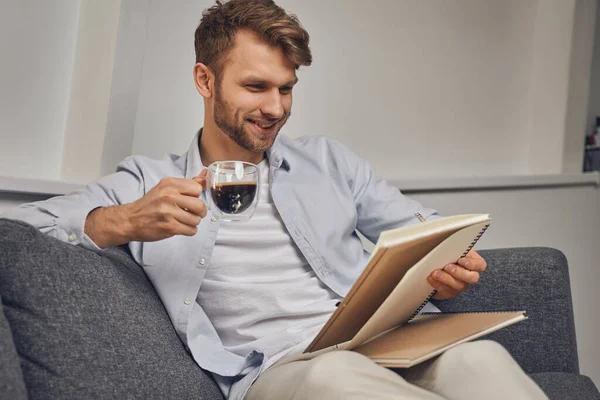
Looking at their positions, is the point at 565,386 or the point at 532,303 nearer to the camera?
the point at 565,386

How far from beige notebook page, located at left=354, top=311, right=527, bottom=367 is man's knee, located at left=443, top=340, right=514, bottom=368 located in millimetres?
19

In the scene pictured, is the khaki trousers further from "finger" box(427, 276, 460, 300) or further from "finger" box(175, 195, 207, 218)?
"finger" box(175, 195, 207, 218)

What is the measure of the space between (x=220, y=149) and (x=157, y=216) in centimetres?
55

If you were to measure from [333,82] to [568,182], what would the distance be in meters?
1.12

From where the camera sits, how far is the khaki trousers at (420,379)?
1167mm

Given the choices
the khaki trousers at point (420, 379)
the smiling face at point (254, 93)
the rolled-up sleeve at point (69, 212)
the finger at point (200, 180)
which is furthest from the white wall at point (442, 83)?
the khaki trousers at point (420, 379)

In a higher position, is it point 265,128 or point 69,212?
point 265,128

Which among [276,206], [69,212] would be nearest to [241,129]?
[276,206]

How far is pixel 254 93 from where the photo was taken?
1.83 meters

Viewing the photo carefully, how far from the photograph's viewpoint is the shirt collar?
186 cm

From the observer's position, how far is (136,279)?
1592 mm

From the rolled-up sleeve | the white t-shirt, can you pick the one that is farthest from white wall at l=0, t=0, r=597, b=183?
the white t-shirt

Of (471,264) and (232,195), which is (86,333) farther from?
(471,264)

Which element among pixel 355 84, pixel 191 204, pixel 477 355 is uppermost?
pixel 355 84
